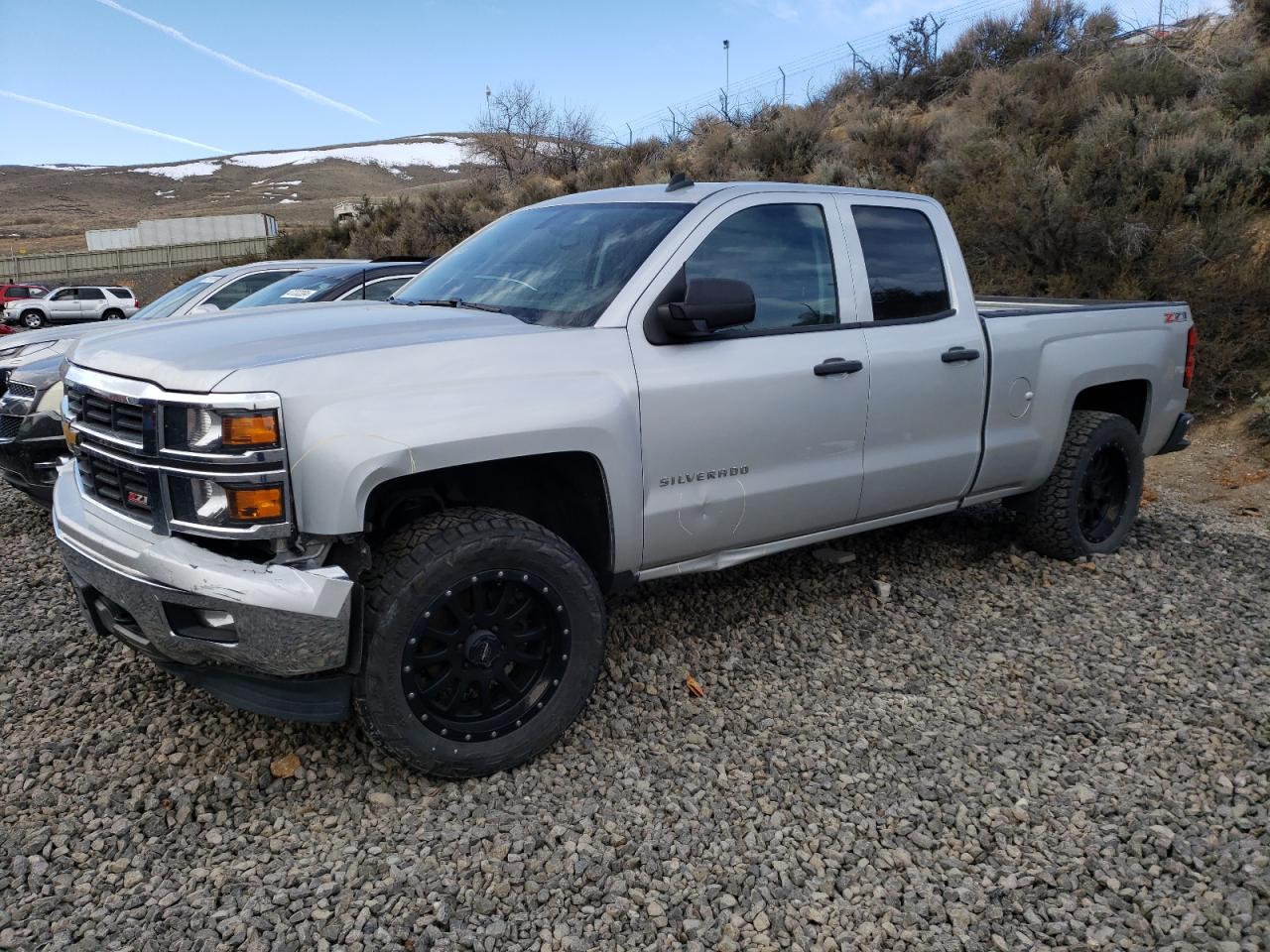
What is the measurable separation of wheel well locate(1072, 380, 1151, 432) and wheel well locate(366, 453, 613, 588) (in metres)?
3.27

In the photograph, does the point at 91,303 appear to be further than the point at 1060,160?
Yes

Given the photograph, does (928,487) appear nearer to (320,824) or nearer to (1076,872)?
(1076,872)

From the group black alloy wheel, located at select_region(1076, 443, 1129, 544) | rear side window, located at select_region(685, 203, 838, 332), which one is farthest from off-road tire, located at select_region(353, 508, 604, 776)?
black alloy wheel, located at select_region(1076, 443, 1129, 544)

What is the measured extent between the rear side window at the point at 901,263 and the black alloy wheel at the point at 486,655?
6.76ft

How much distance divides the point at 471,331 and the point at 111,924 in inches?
78.3

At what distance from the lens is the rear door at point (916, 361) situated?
4133 millimetres

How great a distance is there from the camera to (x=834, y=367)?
152 inches

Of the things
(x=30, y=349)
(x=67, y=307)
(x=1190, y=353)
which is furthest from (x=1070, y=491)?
(x=67, y=307)

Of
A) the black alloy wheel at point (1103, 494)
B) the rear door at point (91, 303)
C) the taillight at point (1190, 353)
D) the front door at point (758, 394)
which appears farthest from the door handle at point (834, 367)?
the rear door at point (91, 303)

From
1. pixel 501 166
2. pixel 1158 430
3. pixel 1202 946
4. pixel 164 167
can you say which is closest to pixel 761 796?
pixel 1202 946

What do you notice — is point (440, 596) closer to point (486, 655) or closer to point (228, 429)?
point (486, 655)

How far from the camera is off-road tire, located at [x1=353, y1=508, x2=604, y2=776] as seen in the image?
114 inches

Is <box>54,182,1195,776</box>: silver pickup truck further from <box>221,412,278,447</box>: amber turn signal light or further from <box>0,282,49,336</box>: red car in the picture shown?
<box>0,282,49,336</box>: red car

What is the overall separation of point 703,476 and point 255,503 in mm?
1585
